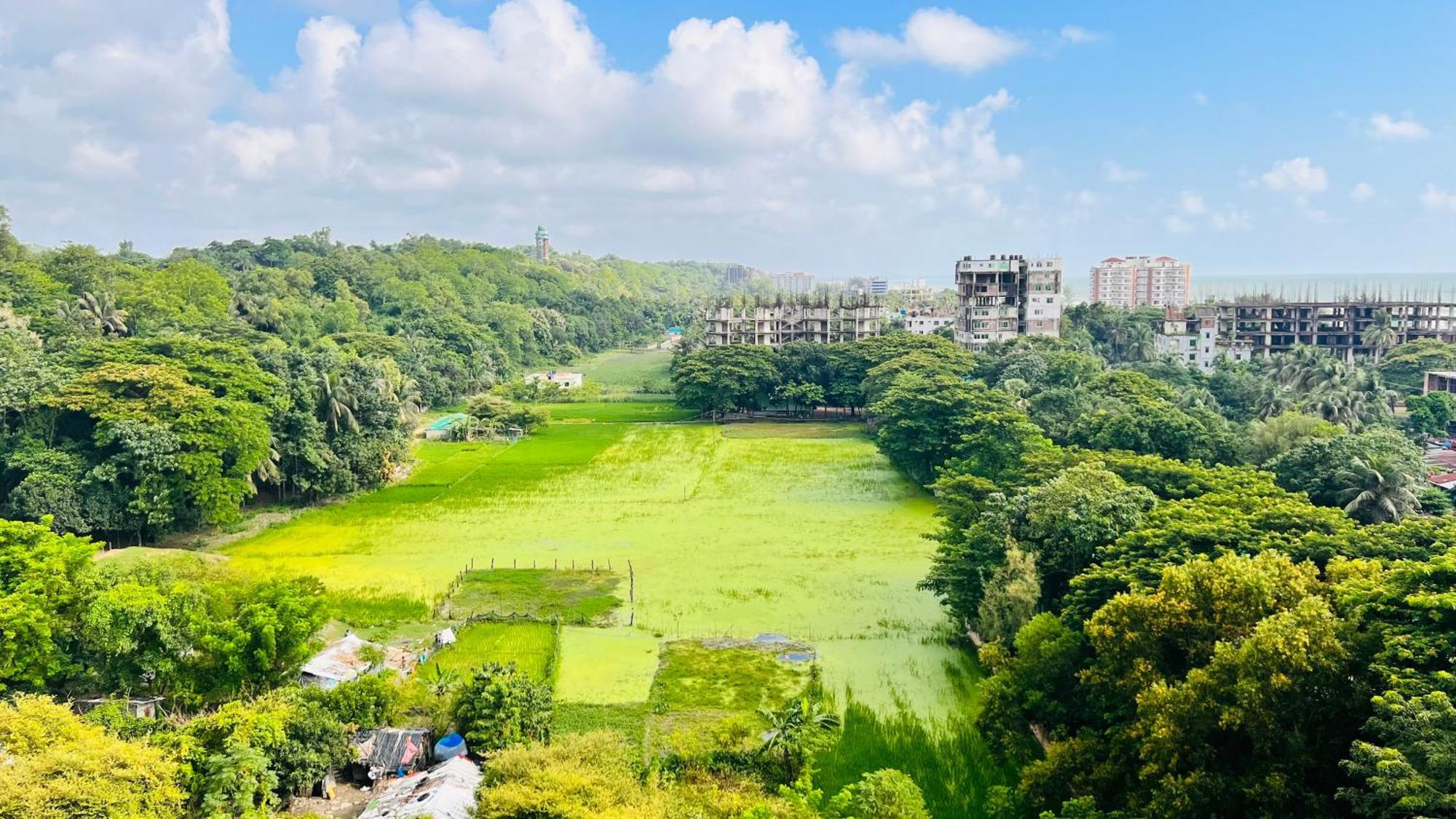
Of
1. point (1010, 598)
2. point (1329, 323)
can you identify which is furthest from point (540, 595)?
point (1329, 323)

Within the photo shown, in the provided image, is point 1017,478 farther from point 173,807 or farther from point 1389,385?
point 1389,385

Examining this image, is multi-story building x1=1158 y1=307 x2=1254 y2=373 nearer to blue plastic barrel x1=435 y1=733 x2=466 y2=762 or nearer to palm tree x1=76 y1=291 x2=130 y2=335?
blue plastic barrel x1=435 y1=733 x2=466 y2=762

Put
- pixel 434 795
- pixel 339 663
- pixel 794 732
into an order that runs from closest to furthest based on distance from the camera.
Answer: pixel 434 795, pixel 794 732, pixel 339 663

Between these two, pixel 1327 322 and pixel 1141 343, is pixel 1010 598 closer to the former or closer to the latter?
pixel 1141 343

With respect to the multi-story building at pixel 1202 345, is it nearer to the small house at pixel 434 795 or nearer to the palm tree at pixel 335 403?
the palm tree at pixel 335 403

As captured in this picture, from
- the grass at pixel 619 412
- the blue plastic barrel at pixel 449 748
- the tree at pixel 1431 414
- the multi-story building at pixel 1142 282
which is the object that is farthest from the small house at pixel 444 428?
the multi-story building at pixel 1142 282
